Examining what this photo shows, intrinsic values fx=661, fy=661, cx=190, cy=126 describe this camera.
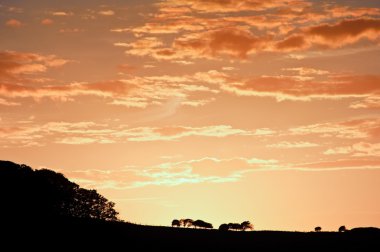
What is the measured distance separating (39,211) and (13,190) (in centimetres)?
1801

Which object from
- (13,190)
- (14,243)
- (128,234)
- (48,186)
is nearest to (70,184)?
(48,186)

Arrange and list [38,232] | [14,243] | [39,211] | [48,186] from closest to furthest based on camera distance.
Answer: [14,243] < [38,232] < [39,211] < [48,186]

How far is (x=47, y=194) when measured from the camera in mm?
94250

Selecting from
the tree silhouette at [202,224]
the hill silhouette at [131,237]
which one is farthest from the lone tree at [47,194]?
the tree silhouette at [202,224]

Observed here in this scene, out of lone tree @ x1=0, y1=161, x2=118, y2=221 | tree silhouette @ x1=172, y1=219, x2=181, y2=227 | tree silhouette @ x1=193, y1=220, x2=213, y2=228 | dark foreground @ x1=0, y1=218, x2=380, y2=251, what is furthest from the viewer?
tree silhouette @ x1=172, y1=219, x2=181, y2=227

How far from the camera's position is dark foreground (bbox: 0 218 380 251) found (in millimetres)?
58906

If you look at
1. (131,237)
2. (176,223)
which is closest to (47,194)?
(176,223)

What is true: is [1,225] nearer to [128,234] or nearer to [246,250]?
[128,234]

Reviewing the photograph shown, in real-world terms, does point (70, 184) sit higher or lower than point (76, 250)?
higher

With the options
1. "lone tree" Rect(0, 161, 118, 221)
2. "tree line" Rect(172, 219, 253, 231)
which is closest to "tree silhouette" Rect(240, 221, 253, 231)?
"tree line" Rect(172, 219, 253, 231)

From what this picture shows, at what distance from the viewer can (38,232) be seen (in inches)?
2395

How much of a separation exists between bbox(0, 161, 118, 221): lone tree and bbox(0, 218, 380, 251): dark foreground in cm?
883

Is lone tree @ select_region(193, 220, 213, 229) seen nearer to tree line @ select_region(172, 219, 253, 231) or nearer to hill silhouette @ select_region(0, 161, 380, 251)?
tree line @ select_region(172, 219, 253, 231)

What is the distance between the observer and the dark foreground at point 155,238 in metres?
58.9
